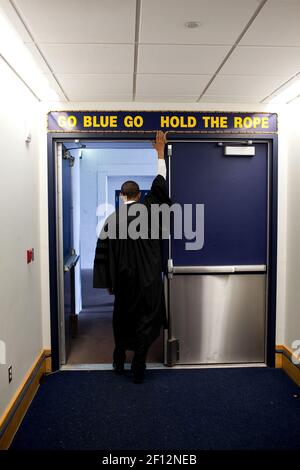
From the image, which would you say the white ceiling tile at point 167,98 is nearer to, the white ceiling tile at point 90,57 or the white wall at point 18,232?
the white ceiling tile at point 90,57

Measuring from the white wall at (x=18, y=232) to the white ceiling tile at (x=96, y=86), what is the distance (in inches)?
12.2

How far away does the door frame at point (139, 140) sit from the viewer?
10.6 ft

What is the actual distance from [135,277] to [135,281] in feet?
0.10

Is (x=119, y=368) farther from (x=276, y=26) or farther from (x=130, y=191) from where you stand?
(x=276, y=26)

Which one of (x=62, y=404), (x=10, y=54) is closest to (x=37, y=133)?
(x=10, y=54)

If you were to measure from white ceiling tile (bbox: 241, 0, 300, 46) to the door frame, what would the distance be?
1203 mm

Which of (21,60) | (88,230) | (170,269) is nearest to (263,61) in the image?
(21,60)

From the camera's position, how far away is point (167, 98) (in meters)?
3.15

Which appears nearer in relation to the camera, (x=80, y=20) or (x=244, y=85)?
(x=80, y=20)

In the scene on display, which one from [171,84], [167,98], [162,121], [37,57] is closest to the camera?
[37,57]

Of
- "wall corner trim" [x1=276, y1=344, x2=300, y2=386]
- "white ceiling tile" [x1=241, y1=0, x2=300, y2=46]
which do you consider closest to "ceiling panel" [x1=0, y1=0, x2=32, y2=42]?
"white ceiling tile" [x1=241, y1=0, x2=300, y2=46]

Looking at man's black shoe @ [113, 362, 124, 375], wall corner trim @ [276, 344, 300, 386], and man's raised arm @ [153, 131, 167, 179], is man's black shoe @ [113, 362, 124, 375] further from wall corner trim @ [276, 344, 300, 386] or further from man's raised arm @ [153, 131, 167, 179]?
man's raised arm @ [153, 131, 167, 179]

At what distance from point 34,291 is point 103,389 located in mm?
901

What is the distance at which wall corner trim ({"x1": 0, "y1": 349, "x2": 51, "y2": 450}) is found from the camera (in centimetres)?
223
